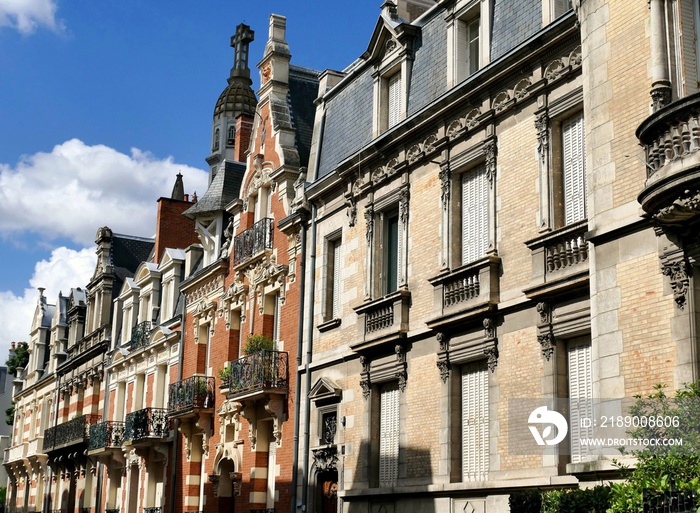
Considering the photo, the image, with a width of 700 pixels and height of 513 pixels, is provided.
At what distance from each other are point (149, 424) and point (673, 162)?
84.8 ft

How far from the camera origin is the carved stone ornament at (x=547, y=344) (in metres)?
15.9

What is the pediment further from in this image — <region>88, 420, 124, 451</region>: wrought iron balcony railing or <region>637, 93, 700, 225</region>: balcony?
<region>88, 420, 124, 451</region>: wrought iron balcony railing

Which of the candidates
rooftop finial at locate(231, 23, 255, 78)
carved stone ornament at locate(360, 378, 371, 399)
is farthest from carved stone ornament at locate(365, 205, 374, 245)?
rooftop finial at locate(231, 23, 255, 78)

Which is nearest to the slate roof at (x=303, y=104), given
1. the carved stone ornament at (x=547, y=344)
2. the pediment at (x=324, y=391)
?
the pediment at (x=324, y=391)

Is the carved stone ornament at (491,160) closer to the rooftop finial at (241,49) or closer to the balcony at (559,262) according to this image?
the balcony at (559,262)

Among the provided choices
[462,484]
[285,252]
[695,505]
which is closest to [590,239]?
[695,505]

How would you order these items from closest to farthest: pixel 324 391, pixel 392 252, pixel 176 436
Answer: pixel 392 252 < pixel 324 391 < pixel 176 436

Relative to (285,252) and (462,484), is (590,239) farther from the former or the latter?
(285,252)

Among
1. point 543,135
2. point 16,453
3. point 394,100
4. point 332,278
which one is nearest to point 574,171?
point 543,135

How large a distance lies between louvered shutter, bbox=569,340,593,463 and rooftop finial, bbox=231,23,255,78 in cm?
7340

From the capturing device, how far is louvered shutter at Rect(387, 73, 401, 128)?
874 inches

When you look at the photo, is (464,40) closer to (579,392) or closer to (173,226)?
(579,392)

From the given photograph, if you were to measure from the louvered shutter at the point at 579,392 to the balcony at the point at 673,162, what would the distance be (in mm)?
3881

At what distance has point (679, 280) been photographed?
39.2 ft
